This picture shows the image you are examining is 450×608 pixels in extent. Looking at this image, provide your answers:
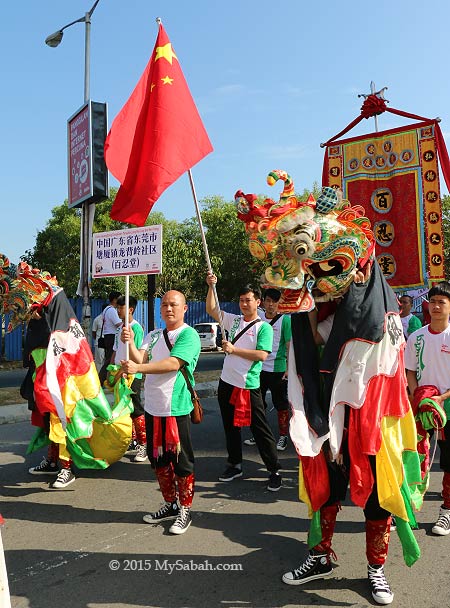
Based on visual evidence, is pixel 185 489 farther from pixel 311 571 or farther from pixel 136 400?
pixel 136 400

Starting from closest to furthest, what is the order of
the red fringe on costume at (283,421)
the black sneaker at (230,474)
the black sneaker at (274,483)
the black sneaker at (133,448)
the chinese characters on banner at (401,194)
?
the black sneaker at (274,483), the black sneaker at (230,474), the black sneaker at (133,448), the red fringe on costume at (283,421), the chinese characters on banner at (401,194)

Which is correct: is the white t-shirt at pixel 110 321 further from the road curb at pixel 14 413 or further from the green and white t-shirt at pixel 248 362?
the green and white t-shirt at pixel 248 362

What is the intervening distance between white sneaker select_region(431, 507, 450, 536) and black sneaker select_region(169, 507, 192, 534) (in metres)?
1.78

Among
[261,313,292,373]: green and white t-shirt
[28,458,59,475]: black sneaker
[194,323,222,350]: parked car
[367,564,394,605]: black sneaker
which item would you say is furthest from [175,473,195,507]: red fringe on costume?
[194,323,222,350]: parked car

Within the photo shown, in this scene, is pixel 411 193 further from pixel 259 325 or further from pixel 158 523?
pixel 158 523

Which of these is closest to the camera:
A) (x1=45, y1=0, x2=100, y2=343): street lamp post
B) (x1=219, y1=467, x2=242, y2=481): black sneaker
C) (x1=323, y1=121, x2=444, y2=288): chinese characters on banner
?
(x1=219, y1=467, x2=242, y2=481): black sneaker

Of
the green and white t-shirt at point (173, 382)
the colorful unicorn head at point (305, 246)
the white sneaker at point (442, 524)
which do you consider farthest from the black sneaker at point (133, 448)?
the colorful unicorn head at point (305, 246)

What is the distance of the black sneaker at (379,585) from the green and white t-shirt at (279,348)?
10.8 ft

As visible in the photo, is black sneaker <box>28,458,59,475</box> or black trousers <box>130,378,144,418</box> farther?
black trousers <box>130,378,144,418</box>

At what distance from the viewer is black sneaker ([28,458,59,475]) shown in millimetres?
5625

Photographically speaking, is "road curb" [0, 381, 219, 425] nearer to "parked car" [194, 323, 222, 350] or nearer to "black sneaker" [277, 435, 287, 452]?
"black sneaker" [277, 435, 287, 452]

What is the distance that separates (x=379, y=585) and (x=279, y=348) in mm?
3509

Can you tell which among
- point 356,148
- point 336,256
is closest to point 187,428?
point 336,256

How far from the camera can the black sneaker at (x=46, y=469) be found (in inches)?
221
